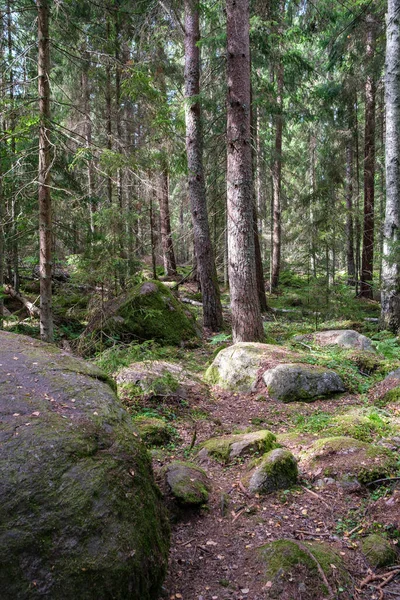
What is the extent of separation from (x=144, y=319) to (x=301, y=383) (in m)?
4.25

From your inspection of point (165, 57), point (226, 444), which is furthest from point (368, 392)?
point (165, 57)

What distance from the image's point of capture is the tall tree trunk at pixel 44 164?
6809 millimetres

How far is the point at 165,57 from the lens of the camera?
14.4 metres

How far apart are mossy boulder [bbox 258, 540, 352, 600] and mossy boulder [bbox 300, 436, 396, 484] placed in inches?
38.3

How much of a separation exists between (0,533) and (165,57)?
1618 centimetres

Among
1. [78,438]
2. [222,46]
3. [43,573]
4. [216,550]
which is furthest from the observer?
[222,46]

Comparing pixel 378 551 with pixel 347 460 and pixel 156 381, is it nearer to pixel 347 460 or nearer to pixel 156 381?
pixel 347 460

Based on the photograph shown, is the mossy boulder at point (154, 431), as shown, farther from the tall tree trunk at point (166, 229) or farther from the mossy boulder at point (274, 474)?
the tall tree trunk at point (166, 229)

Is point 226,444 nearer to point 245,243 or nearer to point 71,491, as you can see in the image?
point 71,491

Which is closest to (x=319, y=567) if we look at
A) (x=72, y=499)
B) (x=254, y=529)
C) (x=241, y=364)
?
(x=254, y=529)

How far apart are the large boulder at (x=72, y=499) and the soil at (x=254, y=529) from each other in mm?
351

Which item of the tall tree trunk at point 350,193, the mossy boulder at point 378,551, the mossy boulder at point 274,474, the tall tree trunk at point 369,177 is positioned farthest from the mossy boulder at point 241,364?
the tall tree trunk at point 350,193

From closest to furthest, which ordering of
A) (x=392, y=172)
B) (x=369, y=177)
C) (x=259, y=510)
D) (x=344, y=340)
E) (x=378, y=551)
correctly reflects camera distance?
(x=378, y=551)
(x=259, y=510)
(x=344, y=340)
(x=392, y=172)
(x=369, y=177)

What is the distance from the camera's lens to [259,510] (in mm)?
3352
